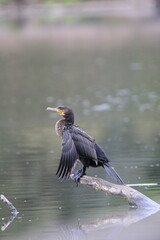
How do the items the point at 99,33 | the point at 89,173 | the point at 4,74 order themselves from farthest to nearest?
1. the point at 99,33
2. the point at 4,74
3. the point at 89,173

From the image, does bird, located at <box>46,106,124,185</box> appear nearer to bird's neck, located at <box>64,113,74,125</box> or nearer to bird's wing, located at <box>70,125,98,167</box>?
bird's wing, located at <box>70,125,98,167</box>

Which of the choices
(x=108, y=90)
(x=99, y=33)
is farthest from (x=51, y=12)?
(x=108, y=90)

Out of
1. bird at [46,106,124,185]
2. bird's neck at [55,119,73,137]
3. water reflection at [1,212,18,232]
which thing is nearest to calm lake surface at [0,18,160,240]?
water reflection at [1,212,18,232]

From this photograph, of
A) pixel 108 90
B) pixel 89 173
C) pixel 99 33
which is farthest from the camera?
pixel 99 33

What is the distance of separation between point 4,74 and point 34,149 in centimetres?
1248

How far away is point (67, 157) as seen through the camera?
9.12 meters

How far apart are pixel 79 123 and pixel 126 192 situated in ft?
25.1

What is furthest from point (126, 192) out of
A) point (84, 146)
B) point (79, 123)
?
point (79, 123)

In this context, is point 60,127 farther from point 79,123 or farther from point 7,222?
point 79,123

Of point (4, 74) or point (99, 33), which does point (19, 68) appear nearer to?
point (4, 74)

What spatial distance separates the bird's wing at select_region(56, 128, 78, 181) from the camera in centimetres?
907

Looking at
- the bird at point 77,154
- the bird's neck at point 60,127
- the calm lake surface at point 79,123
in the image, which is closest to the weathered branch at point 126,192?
the calm lake surface at point 79,123

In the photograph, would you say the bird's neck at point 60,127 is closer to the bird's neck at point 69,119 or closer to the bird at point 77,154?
the bird's neck at point 69,119

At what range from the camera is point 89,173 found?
38.1 feet
